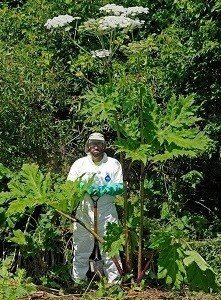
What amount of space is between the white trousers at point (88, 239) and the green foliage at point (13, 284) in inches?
19.0

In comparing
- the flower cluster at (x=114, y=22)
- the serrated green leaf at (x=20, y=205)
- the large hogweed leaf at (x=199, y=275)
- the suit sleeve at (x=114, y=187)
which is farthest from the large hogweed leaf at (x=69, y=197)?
the flower cluster at (x=114, y=22)

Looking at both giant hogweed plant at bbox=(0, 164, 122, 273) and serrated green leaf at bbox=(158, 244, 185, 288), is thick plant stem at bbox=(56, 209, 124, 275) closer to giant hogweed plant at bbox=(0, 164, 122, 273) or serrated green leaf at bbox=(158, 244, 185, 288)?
giant hogweed plant at bbox=(0, 164, 122, 273)

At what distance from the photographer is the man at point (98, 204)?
6.02 m

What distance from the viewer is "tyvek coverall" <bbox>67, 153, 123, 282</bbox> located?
6.01 metres

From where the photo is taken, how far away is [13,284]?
5992 millimetres

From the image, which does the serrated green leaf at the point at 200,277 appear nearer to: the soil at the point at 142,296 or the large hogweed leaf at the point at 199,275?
the large hogweed leaf at the point at 199,275

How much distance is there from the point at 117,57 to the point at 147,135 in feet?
9.13

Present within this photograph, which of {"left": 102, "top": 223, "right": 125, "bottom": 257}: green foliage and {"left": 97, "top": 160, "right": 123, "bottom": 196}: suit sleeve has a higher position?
{"left": 97, "top": 160, "right": 123, "bottom": 196}: suit sleeve

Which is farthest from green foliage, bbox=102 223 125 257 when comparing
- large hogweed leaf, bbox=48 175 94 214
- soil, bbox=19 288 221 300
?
soil, bbox=19 288 221 300

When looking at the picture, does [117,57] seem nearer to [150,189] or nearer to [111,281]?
[150,189]

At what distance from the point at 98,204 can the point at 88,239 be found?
36 cm

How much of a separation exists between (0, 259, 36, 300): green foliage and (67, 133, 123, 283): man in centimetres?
49

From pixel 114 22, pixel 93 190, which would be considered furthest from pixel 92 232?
pixel 114 22

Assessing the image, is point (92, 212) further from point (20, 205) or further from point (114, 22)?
point (114, 22)
